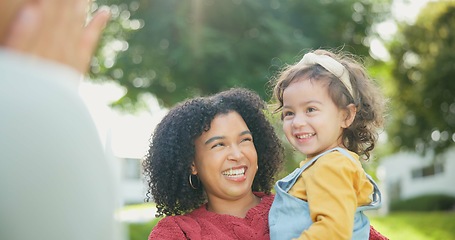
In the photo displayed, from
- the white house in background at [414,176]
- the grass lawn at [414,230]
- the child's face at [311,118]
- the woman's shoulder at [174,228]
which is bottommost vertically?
the woman's shoulder at [174,228]

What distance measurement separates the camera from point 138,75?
15203mm

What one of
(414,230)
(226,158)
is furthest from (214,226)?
(414,230)

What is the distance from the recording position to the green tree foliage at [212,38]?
13625mm

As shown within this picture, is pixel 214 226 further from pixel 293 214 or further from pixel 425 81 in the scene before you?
pixel 425 81

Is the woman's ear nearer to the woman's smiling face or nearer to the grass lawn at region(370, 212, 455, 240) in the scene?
the woman's smiling face

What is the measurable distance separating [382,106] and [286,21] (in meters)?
11.6

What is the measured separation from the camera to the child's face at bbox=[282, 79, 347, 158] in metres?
2.82

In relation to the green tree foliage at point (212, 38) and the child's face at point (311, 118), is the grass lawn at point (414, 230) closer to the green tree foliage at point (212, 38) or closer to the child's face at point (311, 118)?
the green tree foliage at point (212, 38)

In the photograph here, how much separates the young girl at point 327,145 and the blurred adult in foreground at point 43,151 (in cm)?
163

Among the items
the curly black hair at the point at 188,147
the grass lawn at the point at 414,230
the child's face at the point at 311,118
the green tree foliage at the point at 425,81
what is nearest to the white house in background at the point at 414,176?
the green tree foliage at the point at 425,81

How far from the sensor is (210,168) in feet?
10.2

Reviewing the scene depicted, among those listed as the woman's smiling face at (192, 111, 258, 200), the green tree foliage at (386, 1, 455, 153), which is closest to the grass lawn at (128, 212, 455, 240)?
the green tree foliage at (386, 1, 455, 153)

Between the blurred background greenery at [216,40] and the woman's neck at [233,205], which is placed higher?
the blurred background greenery at [216,40]

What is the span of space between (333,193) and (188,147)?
2.89 ft
